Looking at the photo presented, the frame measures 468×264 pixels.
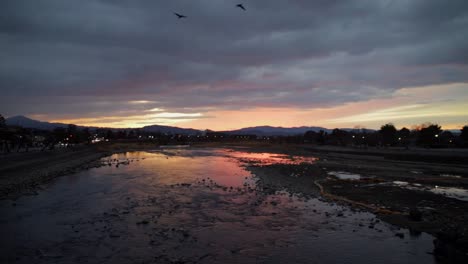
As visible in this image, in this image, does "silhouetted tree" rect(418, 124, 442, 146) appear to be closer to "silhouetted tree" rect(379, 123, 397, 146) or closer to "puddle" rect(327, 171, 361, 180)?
"silhouetted tree" rect(379, 123, 397, 146)

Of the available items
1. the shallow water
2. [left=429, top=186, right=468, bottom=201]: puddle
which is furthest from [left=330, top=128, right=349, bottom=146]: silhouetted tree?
the shallow water

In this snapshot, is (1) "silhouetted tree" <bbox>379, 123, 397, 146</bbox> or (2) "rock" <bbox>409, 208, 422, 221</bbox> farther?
(1) "silhouetted tree" <bbox>379, 123, 397, 146</bbox>

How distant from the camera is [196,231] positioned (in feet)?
48.0

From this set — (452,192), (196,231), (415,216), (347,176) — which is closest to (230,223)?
(196,231)

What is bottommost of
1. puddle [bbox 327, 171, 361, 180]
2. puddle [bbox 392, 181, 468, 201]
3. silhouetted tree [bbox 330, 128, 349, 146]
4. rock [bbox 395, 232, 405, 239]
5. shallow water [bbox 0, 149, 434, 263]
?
shallow water [bbox 0, 149, 434, 263]

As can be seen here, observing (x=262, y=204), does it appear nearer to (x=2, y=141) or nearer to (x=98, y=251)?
(x=98, y=251)

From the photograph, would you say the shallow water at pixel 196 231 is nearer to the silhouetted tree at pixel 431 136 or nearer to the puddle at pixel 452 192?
the puddle at pixel 452 192

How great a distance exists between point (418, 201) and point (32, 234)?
2280cm

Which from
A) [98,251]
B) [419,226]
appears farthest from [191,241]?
[419,226]

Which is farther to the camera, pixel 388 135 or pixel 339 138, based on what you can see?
pixel 339 138

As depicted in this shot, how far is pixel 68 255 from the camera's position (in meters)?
11.6

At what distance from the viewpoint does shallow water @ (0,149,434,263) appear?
11.7m

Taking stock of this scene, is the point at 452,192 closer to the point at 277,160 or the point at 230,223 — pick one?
the point at 230,223

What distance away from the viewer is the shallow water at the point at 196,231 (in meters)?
11.7
